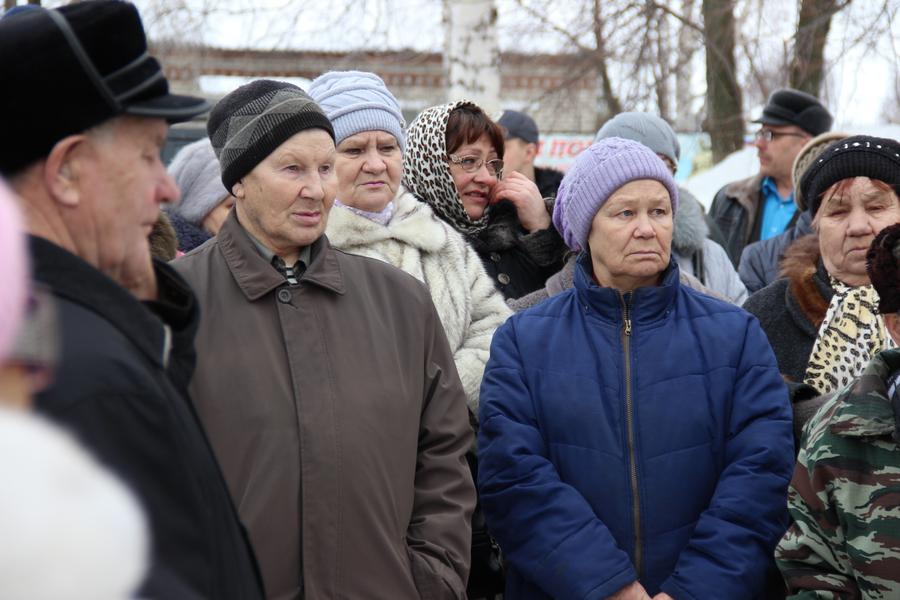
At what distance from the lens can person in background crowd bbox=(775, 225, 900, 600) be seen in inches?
101

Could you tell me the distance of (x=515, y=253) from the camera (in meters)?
4.28

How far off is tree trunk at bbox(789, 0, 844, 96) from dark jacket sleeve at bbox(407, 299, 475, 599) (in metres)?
8.40

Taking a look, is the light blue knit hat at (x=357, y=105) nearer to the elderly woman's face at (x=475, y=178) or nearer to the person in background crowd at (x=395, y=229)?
the person in background crowd at (x=395, y=229)

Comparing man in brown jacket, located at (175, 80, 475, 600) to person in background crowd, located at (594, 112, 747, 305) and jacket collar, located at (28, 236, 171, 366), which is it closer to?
jacket collar, located at (28, 236, 171, 366)

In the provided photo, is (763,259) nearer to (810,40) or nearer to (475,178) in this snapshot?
(475,178)

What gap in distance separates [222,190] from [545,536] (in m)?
2.08

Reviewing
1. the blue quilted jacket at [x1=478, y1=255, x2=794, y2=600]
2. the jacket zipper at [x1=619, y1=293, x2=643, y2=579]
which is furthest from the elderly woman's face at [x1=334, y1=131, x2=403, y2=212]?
the jacket zipper at [x1=619, y1=293, x2=643, y2=579]

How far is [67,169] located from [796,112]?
594cm

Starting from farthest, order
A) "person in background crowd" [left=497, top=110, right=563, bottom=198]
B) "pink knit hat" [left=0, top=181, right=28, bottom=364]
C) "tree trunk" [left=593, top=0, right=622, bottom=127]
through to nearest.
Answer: "tree trunk" [left=593, top=0, right=622, bottom=127]
"person in background crowd" [left=497, top=110, right=563, bottom=198]
"pink knit hat" [left=0, top=181, right=28, bottom=364]

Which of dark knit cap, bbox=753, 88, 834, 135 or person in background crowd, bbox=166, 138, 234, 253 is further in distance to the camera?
dark knit cap, bbox=753, 88, 834, 135

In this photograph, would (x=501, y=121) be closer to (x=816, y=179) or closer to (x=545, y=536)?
(x=816, y=179)

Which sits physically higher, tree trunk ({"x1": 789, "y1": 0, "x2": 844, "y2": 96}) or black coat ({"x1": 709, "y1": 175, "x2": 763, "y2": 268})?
tree trunk ({"x1": 789, "y1": 0, "x2": 844, "y2": 96})

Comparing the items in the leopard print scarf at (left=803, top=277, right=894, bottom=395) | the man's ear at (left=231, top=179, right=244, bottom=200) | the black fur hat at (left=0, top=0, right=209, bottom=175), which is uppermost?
the black fur hat at (left=0, top=0, right=209, bottom=175)

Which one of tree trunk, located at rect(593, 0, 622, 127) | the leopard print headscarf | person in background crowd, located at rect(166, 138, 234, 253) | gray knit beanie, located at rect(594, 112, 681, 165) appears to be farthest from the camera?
tree trunk, located at rect(593, 0, 622, 127)
